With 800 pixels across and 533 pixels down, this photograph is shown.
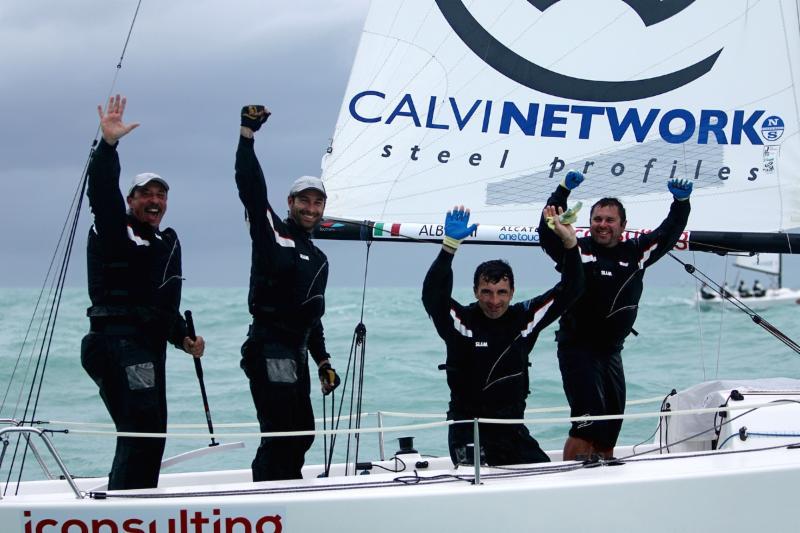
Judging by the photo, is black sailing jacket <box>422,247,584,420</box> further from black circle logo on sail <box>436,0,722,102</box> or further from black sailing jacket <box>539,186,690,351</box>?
black circle logo on sail <box>436,0,722,102</box>

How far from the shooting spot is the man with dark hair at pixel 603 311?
4699 millimetres

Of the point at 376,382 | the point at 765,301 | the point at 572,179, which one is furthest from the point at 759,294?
the point at 572,179

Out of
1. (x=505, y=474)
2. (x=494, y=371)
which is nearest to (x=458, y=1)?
(x=494, y=371)

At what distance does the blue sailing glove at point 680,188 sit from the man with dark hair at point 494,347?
0.69 m

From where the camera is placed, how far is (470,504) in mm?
3891

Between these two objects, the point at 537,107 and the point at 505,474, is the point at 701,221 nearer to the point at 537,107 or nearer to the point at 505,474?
the point at 537,107

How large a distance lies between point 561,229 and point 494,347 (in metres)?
0.54

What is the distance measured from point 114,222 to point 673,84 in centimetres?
291

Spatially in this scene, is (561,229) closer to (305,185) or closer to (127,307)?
(305,185)

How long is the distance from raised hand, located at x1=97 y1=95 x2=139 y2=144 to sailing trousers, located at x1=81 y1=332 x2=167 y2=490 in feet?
2.51

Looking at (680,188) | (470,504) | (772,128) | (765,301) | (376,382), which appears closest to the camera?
(470,504)

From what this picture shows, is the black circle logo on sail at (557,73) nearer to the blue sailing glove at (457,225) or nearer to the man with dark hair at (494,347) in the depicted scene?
the man with dark hair at (494,347)

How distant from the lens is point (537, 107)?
5605 mm

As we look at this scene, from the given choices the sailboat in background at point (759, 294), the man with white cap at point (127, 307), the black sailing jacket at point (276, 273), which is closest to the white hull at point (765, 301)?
the sailboat in background at point (759, 294)
